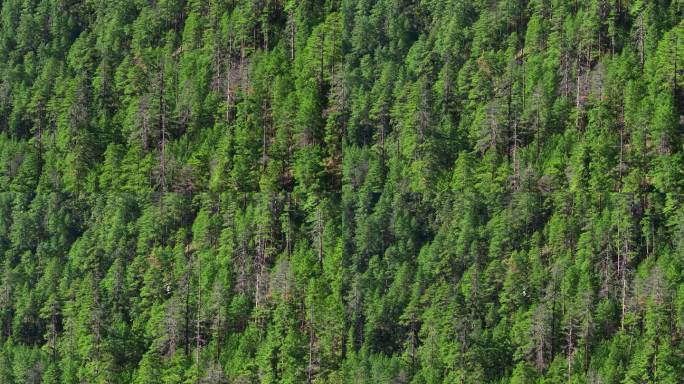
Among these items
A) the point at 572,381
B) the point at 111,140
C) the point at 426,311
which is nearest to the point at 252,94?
the point at 111,140

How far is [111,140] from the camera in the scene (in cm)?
19525

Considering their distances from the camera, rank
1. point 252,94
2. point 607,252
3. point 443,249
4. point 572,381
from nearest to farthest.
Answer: point 572,381
point 607,252
point 443,249
point 252,94

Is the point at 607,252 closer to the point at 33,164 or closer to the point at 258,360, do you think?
the point at 258,360

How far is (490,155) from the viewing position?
167375 millimetres

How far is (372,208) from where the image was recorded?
175m

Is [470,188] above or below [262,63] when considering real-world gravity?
below

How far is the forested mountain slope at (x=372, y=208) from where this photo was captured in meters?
156

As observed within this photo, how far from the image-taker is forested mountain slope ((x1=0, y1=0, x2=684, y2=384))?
512 ft

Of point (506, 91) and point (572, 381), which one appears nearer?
point (572, 381)

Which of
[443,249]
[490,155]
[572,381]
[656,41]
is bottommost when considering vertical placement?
[572,381]

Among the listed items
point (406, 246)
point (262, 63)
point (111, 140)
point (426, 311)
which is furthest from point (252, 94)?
point (426, 311)

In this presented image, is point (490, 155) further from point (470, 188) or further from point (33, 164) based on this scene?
point (33, 164)

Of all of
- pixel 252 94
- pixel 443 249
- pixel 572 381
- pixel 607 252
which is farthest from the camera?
pixel 252 94

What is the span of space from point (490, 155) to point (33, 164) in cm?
6270
